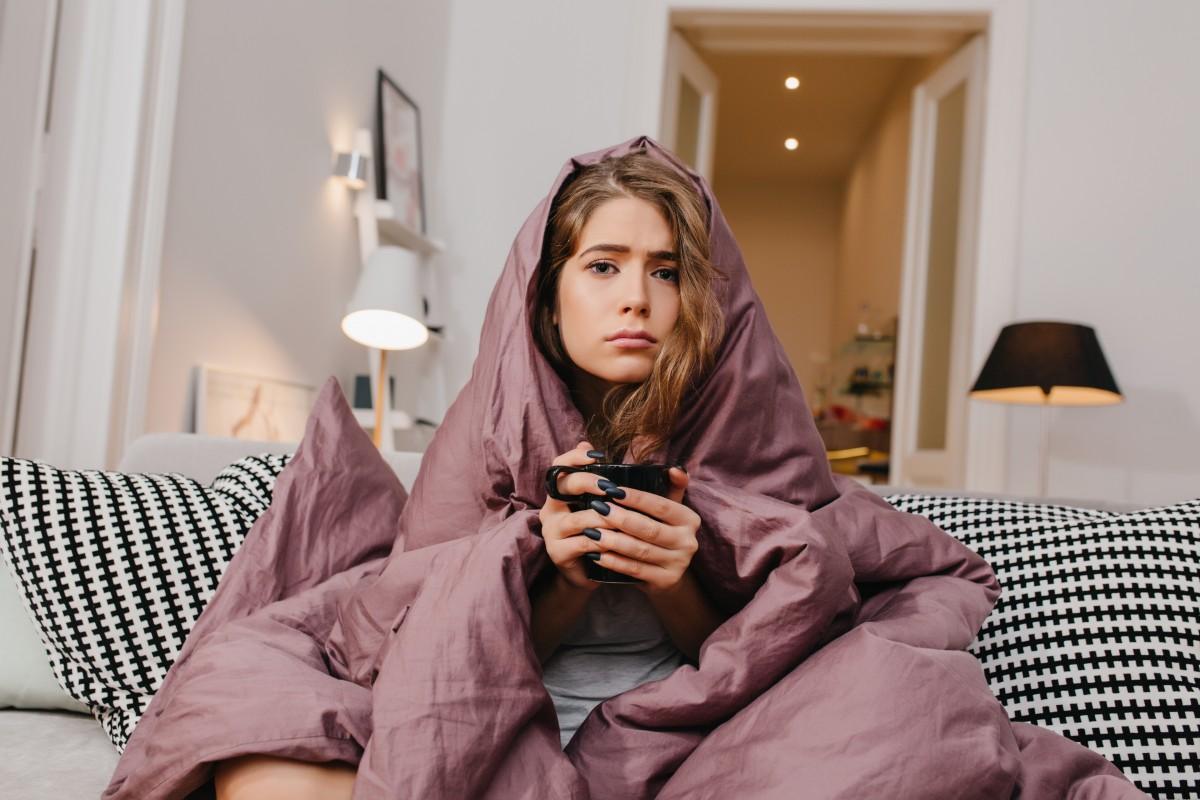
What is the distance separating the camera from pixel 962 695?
2.44 ft

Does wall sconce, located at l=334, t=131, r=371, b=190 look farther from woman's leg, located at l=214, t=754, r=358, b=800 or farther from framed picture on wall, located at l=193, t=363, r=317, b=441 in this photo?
woman's leg, located at l=214, t=754, r=358, b=800

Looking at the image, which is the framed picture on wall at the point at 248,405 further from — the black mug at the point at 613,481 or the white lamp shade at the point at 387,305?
the black mug at the point at 613,481

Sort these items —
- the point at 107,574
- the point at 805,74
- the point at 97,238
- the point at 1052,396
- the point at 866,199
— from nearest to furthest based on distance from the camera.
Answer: the point at 107,574, the point at 97,238, the point at 1052,396, the point at 805,74, the point at 866,199

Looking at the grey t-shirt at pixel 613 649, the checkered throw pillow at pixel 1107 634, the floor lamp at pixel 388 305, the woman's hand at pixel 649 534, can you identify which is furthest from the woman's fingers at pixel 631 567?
the floor lamp at pixel 388 305

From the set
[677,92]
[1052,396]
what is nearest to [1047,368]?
[1052,396]

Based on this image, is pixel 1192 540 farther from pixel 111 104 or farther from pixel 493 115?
pixel 493 115

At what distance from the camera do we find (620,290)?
101cm

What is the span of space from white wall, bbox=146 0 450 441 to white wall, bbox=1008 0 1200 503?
6.79ft

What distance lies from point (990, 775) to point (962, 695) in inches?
2.3

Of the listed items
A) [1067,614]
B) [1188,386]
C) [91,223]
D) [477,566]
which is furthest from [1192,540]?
[1188,386]

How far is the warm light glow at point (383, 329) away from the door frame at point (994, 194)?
69.3 inches

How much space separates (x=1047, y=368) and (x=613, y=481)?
2185 mm

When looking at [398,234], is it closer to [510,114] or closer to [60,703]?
[510,114]

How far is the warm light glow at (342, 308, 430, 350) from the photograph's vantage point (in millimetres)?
2361
